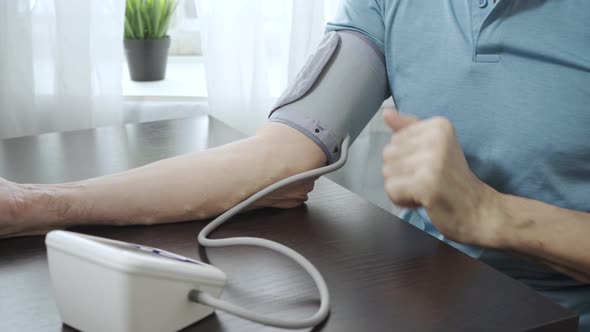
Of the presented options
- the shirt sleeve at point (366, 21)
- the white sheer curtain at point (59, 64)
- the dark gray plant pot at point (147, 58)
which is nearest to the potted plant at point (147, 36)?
the dark gray plant pot at point (147, 58)

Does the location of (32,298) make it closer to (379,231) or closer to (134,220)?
(134,220)

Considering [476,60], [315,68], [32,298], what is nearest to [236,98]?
[315,68]

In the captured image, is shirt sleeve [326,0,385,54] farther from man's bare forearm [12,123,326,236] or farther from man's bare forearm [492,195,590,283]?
man's bare forearm [492,195,590,283]

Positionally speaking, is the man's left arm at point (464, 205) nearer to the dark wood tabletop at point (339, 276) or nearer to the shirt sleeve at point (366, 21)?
the dark wood tabletop at point (339, 276)

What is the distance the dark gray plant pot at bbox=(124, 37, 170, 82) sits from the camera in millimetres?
1574

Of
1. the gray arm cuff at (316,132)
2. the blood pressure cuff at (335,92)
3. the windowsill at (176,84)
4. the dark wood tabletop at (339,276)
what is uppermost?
the blood pressure cuff at (335,92)

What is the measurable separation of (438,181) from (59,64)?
40.7 inches

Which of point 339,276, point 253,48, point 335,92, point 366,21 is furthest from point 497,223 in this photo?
point 253,48

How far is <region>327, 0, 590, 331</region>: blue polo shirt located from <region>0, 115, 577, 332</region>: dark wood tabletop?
0.65 ft

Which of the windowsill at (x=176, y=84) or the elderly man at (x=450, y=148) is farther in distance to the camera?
the windowsill at (x=176, y=84)

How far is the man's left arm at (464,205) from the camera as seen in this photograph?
66 cm

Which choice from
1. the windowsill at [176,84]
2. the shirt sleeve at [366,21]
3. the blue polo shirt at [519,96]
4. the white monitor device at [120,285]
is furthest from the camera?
the windowsill at [176,84]

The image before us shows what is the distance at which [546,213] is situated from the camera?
731mm

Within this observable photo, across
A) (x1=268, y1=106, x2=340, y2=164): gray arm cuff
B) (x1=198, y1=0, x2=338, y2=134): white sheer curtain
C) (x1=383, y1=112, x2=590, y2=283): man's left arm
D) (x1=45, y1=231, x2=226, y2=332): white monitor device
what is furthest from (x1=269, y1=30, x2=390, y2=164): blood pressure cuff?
(x1=198, y1=0, x2=338, y2=134): white sheer curtain
